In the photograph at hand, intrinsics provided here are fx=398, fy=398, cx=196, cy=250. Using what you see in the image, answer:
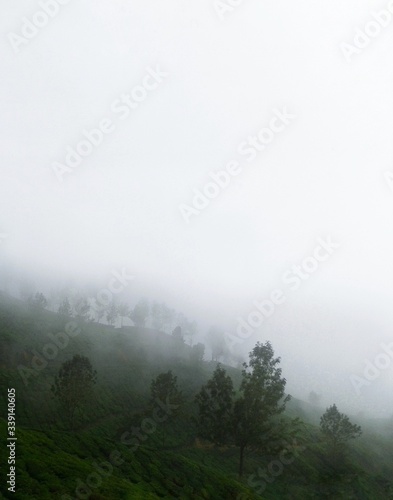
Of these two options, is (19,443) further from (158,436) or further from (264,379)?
(158,436)

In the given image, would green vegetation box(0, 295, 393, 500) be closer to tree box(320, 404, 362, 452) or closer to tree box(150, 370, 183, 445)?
tree box(150, 370, 183, 445)

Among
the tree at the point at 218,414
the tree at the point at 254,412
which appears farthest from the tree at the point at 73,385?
the tree at the point at 254,412

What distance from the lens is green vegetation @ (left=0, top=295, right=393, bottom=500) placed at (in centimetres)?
3688

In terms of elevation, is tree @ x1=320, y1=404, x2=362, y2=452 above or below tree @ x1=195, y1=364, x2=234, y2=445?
below

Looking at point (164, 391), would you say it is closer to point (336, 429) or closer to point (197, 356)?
point (336, 429)

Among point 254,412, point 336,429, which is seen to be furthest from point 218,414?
point 336,429

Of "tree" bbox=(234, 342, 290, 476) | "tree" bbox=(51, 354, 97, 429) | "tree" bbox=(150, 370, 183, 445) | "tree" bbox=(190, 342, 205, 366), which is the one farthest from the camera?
"tree" bbox=(190, 342, 205, 366)

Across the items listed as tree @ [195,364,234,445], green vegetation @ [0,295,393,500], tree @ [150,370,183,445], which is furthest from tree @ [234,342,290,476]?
tree @ [150,370,183,445]

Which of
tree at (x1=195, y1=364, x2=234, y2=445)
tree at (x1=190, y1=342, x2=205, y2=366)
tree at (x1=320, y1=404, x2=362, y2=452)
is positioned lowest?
tree at (x1=320, y1=404, x2=362, y2=452)

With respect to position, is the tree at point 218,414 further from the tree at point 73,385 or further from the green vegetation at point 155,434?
the tree at point 73,385

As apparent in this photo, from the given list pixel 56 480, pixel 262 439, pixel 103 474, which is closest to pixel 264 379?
pixel 262 439

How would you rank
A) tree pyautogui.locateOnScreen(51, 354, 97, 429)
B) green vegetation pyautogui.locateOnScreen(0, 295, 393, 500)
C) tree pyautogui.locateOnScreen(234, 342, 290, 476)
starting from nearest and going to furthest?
green vegetation pyautogui.locateOnScreen(0, 295, 393, 500)
tree pyautogui.locateOnScreen(234, 342, 290, 476)
tree pyautogui.locateOnScreen(51, 354, 97, 429)

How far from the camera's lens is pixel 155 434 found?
285ft

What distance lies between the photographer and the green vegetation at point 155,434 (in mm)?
36875
